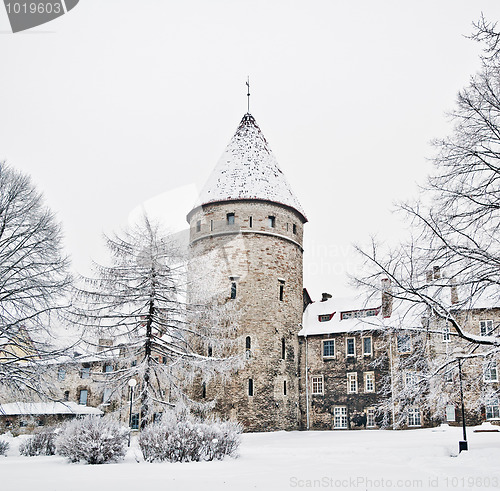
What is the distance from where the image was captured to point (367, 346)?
34188 mm

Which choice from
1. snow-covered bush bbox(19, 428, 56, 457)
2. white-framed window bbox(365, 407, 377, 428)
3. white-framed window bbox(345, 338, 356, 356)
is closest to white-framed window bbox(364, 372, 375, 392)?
white-framed window bbox(365, 407, 377, 428)

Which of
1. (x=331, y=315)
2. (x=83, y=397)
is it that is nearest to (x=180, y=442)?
(x=331, y=315)

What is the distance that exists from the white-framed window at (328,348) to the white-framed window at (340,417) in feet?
10.3

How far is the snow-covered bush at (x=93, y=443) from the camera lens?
1384cm

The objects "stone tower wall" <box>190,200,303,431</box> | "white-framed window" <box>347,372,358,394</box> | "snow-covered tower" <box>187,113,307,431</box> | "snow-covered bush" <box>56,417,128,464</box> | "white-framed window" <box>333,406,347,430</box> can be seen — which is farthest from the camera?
"white-framed window" <box>347,372,358,394</box>

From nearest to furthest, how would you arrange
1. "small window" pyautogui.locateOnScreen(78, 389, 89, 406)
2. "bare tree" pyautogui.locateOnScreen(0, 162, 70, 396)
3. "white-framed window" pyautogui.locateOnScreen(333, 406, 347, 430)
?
"bare tree" pyautogui.locateOnScreen(0, 162, 70, 396) → "white-framed window" pyautogui.locateOnScreen(333, 406, 347, 430) → "small window" pyautogui.locateOnScreen(78, 389, 89, 406)

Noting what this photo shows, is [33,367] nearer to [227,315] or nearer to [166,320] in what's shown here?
[166,320]

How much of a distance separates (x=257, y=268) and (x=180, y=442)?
20150 millimetres

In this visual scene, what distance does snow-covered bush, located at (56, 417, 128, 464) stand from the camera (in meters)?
13.8

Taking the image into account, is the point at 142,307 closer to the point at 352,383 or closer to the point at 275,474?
the point at 275,474

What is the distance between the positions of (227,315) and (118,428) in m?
8.90
